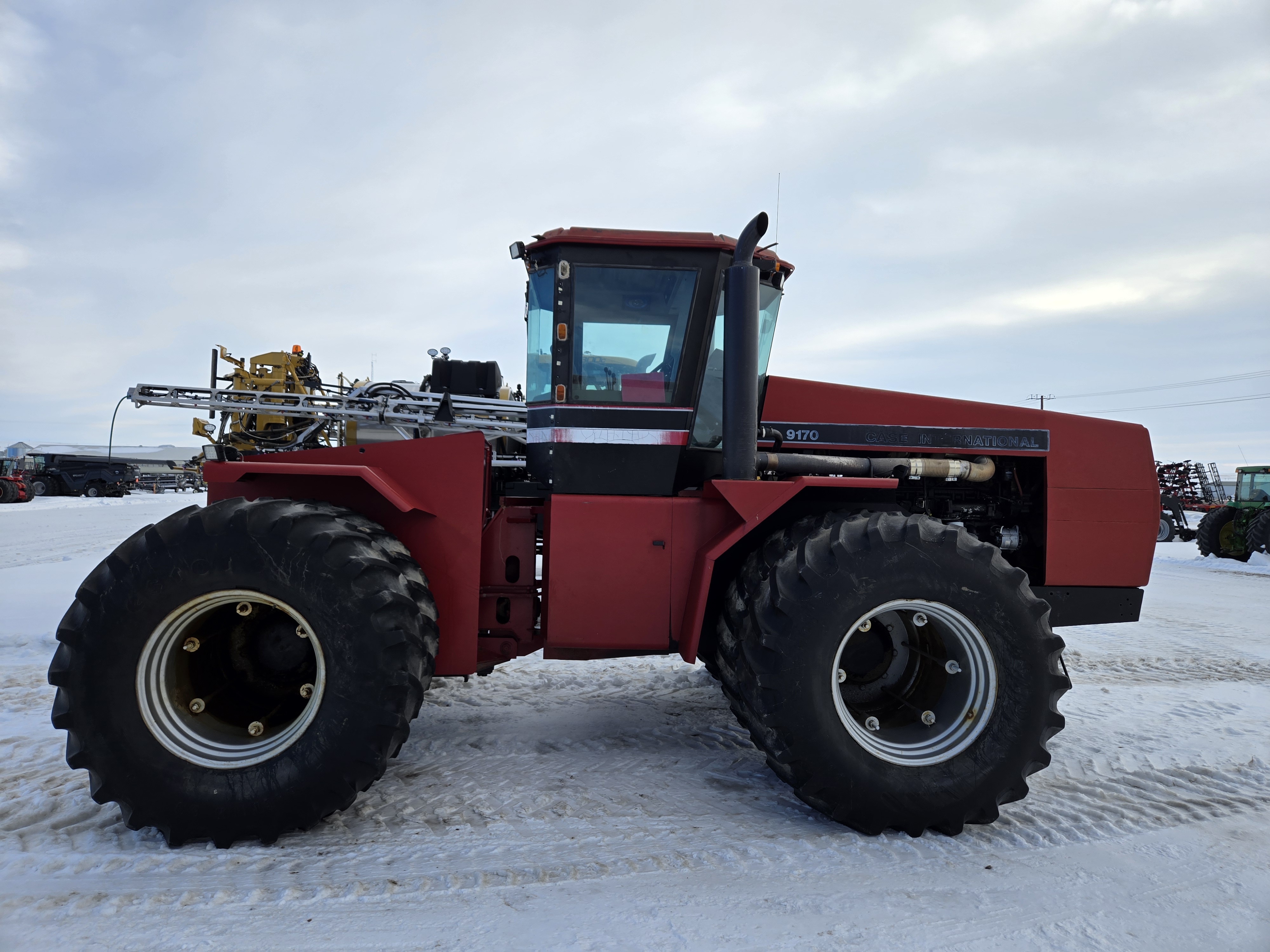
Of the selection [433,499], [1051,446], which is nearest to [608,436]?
[433,499]

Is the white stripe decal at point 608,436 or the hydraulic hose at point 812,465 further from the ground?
the white stripe decal at point 608,436

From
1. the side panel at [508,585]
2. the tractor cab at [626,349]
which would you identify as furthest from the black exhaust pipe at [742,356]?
the side panel at [508,585]

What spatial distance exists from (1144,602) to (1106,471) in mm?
7337

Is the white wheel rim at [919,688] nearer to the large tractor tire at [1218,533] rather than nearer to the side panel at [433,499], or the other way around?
the side panel at [433,499]

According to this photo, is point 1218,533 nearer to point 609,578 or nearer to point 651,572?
point 651,572

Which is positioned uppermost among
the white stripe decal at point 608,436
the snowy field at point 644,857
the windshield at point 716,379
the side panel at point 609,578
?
the windshield at point 716,379

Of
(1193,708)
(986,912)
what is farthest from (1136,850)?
(1193,708)

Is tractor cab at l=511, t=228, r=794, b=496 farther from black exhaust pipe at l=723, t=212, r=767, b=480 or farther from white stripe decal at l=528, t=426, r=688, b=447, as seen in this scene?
black exhaust pipe at l=723, t=212, r=767, b=480

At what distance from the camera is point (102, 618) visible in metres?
2.64

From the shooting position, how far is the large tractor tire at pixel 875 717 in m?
2.76

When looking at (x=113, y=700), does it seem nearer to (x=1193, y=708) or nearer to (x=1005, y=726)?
(x=1005, y=726)

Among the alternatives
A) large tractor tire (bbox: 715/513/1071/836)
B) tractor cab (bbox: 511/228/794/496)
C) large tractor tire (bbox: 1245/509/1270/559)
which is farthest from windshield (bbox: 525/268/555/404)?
large tractor tire (bbox: 1245/509/1270/559)

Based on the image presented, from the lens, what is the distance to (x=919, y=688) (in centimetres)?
326

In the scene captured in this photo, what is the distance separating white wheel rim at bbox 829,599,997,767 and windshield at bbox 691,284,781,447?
118 cm
